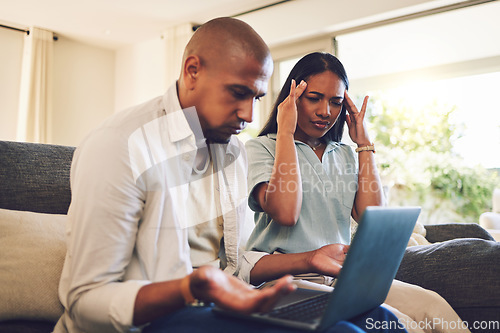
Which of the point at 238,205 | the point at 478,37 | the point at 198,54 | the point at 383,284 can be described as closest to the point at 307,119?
the point at 238,205

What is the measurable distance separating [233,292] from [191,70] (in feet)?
1.82

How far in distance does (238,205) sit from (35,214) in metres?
0.55

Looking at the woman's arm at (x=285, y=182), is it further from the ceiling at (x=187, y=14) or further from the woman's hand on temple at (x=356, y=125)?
the ceiling at (x=187, y=14)

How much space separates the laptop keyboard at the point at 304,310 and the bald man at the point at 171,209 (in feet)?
0.27

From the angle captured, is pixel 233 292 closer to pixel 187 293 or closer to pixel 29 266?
pixel 187 293

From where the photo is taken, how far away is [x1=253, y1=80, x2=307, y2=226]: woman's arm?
1323mm

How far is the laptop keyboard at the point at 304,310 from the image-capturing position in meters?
0.82

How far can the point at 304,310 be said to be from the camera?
875 mm

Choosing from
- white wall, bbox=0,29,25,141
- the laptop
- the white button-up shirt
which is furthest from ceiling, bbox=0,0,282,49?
the laptop

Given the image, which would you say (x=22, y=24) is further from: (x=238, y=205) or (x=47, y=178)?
(x=238, y=205)

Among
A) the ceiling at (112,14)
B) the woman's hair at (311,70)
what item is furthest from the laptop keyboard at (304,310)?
the ceiling at (112,14)

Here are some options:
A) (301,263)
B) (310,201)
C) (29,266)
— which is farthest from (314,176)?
(29,266)

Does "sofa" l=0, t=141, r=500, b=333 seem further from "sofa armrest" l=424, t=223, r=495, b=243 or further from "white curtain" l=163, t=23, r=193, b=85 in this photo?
"white curtain" l=163, t=23, r=193, b=85

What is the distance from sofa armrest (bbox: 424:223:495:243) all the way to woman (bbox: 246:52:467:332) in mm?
740
